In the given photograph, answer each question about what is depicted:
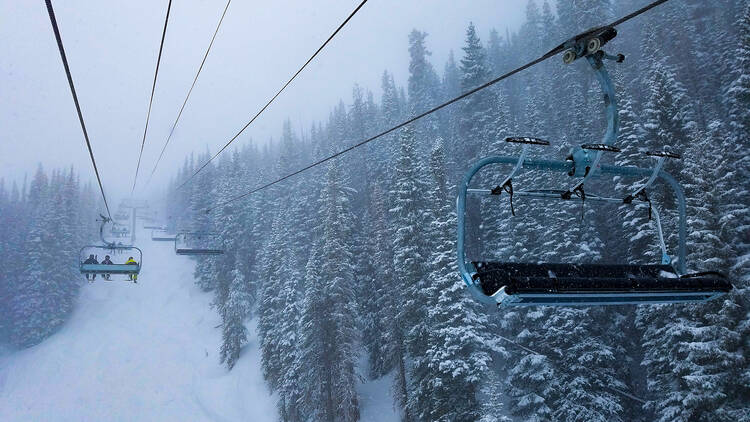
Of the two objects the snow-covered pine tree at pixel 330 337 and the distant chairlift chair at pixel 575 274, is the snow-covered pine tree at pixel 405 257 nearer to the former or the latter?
the snow-covered pine tree at pixel 330 337

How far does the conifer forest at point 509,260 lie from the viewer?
1727cm

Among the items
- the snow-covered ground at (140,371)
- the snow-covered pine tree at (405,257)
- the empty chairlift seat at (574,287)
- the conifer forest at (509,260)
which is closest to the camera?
the empty chairlift seat at (574,287)

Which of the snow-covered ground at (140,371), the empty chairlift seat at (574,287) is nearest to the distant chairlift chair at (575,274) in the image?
the empty chairlift seat at (574,287)

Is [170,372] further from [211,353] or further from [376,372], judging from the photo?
[376,372]

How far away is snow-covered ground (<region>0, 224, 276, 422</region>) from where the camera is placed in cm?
3931

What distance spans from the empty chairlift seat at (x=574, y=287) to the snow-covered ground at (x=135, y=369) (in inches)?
1405

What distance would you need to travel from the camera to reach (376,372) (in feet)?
114

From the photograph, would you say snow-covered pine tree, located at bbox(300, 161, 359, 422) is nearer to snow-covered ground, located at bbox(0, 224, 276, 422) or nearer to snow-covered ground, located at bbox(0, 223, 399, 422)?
snow-covered ground, located at bbox(0, 223, 399, 422)

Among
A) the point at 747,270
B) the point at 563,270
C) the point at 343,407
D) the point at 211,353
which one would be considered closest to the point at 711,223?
the point at 747,270

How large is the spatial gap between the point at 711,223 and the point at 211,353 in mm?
47775

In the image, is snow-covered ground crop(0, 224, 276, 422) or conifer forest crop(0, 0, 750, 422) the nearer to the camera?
conifer forest crop(0, 0, 750, 422)

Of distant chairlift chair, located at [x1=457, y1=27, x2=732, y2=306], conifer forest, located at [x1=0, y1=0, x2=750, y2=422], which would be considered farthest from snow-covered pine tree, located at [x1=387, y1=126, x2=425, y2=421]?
Result: distant chairlift chair, located at [x1=457, y1=27, x2=732, y2=306]

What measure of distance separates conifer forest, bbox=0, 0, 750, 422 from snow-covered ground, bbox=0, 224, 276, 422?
1557 mm

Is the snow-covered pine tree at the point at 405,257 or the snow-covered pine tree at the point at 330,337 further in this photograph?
the snow-covered pine tree at the point at 330,337
